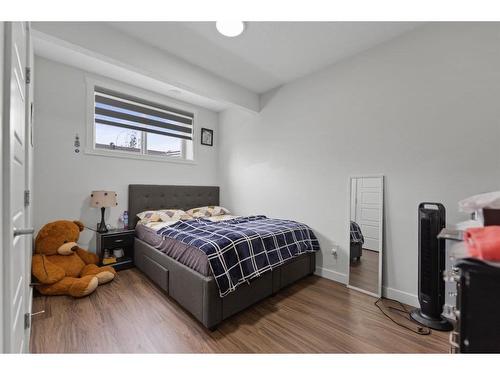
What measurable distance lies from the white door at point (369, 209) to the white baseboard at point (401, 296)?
17.2 inches

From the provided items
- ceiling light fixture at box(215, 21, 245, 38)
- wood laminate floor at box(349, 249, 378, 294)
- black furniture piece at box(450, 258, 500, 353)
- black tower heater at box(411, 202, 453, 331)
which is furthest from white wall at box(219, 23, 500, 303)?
black furniture piece at box(450, 258, 500, 353)

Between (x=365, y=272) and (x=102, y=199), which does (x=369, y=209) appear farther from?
(x=102, y=199)

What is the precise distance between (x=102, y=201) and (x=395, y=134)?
144 inches

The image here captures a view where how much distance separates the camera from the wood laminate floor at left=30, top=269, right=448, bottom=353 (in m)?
1.55

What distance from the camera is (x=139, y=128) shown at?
348cm

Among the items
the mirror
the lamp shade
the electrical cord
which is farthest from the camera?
the lamp shade

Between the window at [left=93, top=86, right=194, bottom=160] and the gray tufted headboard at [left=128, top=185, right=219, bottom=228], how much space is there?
56 centimetres

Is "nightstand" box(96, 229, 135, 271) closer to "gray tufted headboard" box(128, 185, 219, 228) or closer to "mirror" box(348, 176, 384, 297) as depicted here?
"gray tufted headboard" box(128, 185, 219, 228)

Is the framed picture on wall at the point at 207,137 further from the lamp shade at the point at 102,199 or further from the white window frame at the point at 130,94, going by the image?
the lamp shade at the point at 102,199

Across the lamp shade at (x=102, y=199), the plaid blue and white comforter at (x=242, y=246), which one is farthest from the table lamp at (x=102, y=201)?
the plaid blue and white comforter at (x=242, y=246)

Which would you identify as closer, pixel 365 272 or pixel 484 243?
pixel 484 243

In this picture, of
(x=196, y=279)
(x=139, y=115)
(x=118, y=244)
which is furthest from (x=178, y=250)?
(x=139, y=115)

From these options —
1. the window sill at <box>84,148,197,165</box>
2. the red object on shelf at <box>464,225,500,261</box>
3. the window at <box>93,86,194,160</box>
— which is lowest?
the red object on shelf at <box>464,225,500,261</box>

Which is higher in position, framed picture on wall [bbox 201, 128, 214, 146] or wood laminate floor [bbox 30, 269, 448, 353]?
framed picture on wall [bbox 201, 128, 214, 146]
